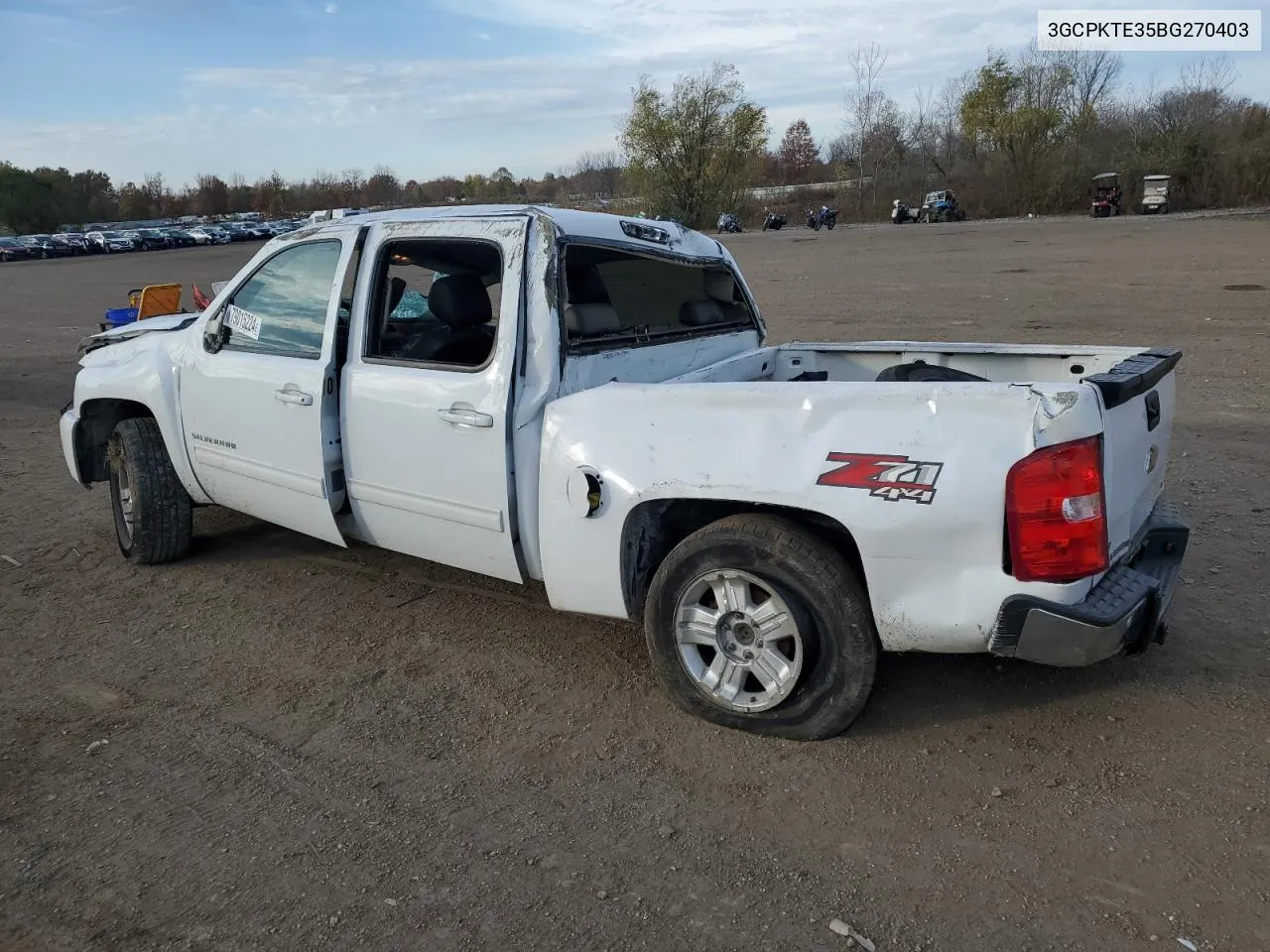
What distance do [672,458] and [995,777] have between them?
58.6 inches

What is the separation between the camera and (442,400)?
383cm

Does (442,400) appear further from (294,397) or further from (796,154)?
(796,154)

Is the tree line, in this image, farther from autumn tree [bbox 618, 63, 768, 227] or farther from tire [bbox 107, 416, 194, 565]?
tire [bbox 107, 416, 194, 565]

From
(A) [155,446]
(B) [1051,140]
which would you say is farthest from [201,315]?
(B) [1051,140]

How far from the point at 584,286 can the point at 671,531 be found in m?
1.18

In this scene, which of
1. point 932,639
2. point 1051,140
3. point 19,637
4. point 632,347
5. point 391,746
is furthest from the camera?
point 1051,140

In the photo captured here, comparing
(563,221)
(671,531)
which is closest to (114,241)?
(563,221)

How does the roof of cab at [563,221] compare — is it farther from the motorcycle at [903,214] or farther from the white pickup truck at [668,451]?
the motorcycle at [903,214]

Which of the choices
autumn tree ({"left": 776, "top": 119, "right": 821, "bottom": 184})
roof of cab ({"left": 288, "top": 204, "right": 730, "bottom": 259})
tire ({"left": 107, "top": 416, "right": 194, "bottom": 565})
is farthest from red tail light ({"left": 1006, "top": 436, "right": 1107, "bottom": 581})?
autumn tree ({"left": 776, "top": 119, "right": 821, "bottom": 184})

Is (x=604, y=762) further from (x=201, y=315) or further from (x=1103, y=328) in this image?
(x=1103, y=328)

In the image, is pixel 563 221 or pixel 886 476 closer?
pixel 886 476

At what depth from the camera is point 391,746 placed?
3.48 meters

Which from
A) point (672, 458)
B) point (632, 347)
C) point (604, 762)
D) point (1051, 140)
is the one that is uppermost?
point (1051, 140)

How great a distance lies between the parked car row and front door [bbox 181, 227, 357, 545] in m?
56.0
